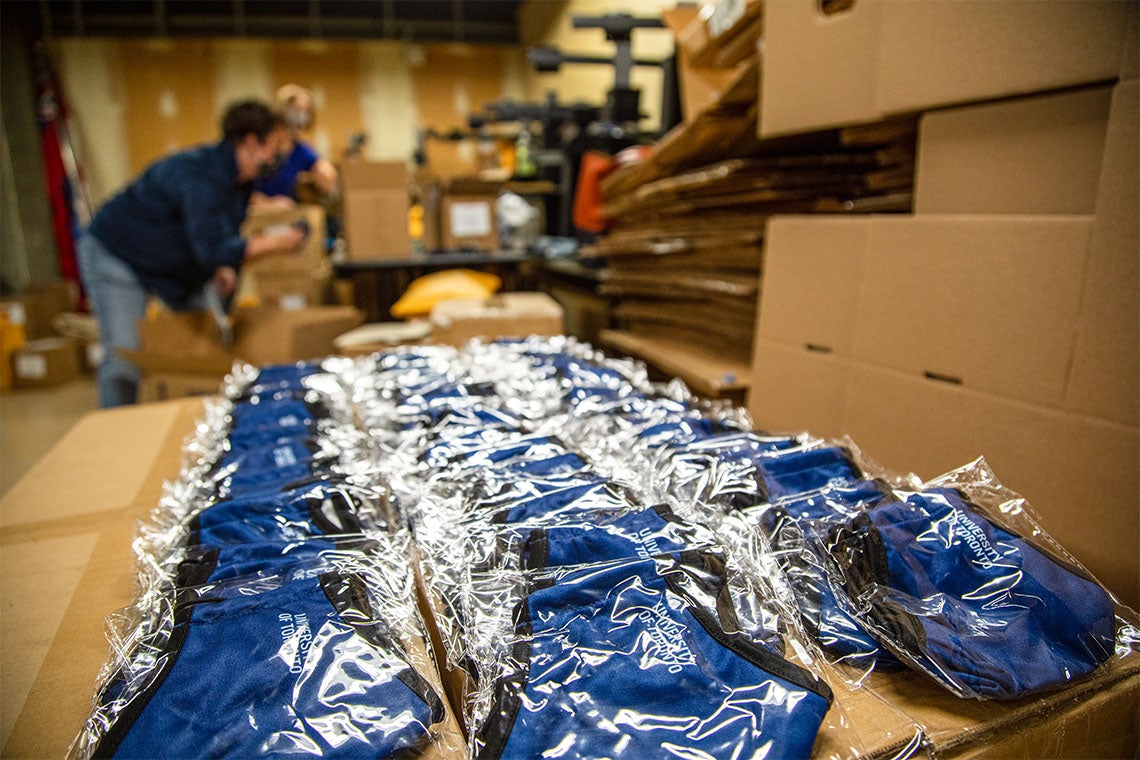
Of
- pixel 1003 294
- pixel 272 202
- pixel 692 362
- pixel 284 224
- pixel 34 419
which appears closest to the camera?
pixel 1003 294

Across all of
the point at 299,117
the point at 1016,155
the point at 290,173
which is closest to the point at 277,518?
the point at 1016,155

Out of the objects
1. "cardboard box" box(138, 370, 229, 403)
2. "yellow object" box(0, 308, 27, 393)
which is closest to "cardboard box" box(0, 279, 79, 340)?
"yellow object" box(0, 308, 27, 393)

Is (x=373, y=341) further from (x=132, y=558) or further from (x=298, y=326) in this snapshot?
(x=132, y=558)

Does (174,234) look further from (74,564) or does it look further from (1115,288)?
(1115,288)

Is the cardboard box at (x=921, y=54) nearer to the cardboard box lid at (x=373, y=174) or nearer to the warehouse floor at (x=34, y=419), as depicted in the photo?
the warehouse floor at (x=34, y=419)

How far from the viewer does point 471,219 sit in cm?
445

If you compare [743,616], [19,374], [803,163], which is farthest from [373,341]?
[19,374]

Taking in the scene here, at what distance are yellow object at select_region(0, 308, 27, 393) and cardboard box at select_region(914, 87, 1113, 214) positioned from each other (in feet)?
17.2

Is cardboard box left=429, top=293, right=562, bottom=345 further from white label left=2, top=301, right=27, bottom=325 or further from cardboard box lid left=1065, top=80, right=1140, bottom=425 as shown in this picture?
white label left=2, top=301, right=27, bottom=325

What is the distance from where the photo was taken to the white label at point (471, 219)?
4.41 meters

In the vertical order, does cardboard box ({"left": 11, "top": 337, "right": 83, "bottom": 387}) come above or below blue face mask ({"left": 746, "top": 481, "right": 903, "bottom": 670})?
below

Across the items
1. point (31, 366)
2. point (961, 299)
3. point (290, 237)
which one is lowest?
point (31, 366)

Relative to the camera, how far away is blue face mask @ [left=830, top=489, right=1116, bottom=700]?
0.60m

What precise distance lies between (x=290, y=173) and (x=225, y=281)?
2.08 m
